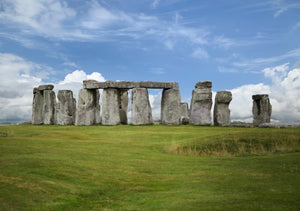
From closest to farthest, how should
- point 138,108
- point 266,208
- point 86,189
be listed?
point 266,208, point 86,189, point 138,108

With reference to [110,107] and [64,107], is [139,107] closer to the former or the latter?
[110,107]

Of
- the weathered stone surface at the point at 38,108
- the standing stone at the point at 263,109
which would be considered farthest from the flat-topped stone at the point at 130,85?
the standing stone at the point at 263,109

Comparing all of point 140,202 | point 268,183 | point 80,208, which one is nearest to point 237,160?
point 268,183

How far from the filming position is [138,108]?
101 ft

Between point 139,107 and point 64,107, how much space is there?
A: 29.1 ft

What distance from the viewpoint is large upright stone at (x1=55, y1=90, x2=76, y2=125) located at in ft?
112

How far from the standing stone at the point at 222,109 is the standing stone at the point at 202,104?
0.85 m

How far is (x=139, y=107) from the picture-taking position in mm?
30797

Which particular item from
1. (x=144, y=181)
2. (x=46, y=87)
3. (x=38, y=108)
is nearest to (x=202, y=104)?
(x=46, y=87)

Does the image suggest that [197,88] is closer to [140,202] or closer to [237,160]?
[237,160]

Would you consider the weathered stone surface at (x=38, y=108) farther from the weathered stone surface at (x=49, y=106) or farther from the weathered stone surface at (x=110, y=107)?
the weathered stone surface at (x=110, y=107)

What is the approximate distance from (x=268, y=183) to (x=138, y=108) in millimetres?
22425

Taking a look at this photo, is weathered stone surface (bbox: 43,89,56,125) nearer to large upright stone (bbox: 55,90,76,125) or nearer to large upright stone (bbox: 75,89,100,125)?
large upright stone (bbox: 55,90,76,125)

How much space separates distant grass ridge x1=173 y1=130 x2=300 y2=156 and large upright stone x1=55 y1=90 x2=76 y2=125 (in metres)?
20.5
